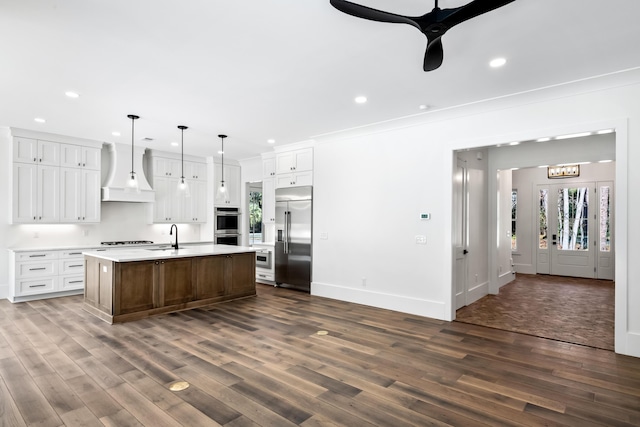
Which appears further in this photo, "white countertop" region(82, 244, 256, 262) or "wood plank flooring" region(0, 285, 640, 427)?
"white countertop" region(82, 244, 256, 262)

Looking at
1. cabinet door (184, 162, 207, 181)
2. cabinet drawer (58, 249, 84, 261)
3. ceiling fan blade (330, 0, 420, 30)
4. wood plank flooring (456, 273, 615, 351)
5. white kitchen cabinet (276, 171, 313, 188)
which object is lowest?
wood plank flooring (456, 273, 615, 351)

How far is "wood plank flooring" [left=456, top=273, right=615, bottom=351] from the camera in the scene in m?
4.27

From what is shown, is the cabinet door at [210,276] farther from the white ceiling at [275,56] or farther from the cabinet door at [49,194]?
the cabinet door at [49,194]

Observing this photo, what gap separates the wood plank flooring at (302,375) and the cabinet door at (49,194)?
1965 millimetres

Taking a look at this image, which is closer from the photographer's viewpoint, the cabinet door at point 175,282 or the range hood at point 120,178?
the cabinet door at point 175,282

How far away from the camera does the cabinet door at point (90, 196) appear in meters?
6.50

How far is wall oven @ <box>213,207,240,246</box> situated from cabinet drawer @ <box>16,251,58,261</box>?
305 centimetres

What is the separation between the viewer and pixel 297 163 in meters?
6.75

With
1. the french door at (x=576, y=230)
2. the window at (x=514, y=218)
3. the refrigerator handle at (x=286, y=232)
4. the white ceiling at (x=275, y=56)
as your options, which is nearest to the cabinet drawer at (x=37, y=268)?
the white ceiling at (x=275, y=56)

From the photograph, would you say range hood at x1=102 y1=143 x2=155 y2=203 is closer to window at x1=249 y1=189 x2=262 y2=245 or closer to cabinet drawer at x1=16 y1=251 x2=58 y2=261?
cabinet drawer at x1=16 y1=251 x2=58 y2=261

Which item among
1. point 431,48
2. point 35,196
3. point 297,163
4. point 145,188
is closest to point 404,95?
point 431,48

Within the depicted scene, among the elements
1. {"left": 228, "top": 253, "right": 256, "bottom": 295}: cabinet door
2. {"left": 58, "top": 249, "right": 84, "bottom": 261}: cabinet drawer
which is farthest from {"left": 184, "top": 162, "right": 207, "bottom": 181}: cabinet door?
{"left": 228, "top": 253, "right": 256, "bottom": 295}: cabinet door

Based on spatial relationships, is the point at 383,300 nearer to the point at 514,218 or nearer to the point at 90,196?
the point at 90,196

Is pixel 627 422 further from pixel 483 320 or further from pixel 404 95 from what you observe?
pixel 404 95
